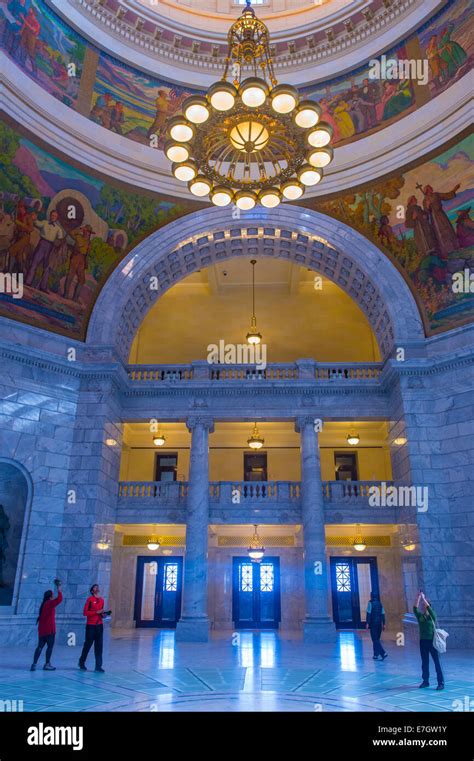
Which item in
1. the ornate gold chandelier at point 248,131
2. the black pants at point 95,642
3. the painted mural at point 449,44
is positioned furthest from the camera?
the painted mural at point 449,44

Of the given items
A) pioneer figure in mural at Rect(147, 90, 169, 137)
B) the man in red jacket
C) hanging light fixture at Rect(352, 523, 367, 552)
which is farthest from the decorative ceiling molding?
hanging light fixture at Rect(352, 523, 367, 552)

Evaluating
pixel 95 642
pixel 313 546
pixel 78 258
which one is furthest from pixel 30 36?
pixel 313 546

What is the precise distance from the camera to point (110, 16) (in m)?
15.3

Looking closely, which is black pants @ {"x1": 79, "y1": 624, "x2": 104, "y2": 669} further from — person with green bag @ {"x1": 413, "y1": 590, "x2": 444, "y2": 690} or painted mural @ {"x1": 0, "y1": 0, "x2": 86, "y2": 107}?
painted mural @ {"x1": 0, "y1": 0, "x2": 86, "y2": 107}

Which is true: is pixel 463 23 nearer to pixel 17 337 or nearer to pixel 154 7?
pixel 154 7

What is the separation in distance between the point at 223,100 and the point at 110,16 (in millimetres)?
11337

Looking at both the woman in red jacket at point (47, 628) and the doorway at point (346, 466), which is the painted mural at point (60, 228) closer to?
the woman in red jacket at point (47, 628)

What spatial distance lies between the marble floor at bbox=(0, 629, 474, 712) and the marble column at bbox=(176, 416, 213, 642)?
1904mm

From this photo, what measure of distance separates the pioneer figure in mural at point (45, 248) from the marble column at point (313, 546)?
8.42m

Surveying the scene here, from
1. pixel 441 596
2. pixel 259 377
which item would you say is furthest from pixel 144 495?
pixel 441 596

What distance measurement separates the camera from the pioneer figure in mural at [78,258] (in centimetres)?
1501

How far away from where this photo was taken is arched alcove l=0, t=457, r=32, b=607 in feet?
40.4

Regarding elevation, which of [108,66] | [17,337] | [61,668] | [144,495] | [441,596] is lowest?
[61,668]

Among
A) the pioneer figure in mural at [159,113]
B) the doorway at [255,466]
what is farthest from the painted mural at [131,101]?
the doorway at [255,466]
